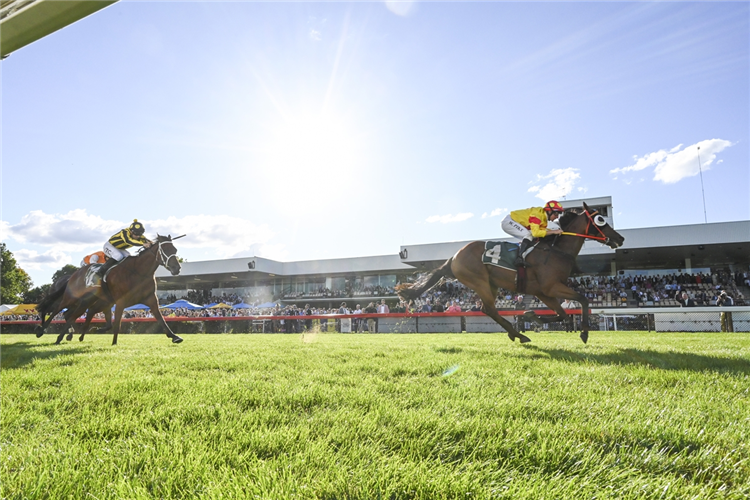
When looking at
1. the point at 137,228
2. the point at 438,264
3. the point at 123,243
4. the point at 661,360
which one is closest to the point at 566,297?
the point at 661,360

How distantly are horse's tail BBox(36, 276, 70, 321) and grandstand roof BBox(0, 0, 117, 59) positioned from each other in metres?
8.74

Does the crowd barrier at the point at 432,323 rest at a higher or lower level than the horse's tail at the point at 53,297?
lower

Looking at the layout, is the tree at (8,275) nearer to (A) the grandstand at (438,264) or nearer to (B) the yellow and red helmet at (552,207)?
(A) the grandstand at (438,264)

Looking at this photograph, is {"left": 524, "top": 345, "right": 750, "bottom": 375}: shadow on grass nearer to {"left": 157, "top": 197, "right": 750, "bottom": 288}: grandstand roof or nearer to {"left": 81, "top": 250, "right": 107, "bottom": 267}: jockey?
{"left": 81, "top": 250, "right": 107, "bottom": 267}: jockey

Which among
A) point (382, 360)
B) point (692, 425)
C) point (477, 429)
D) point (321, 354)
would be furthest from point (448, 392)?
point (321, 354)

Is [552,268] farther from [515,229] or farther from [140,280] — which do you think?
[140,280]

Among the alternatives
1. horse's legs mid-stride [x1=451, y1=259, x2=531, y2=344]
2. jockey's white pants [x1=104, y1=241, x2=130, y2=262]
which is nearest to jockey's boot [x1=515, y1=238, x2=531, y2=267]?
horse's legs mid-stride [x1=451, y1=259, x2=531, y2=344]

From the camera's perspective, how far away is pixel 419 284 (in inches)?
380

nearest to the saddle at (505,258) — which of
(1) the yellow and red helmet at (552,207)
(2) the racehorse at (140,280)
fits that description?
(1) the yellow and red helmet at (552,207)

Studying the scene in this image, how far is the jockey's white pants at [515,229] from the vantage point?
8.68 meters

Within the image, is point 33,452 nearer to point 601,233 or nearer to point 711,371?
point 711,371

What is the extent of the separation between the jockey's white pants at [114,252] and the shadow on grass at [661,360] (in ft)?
30.1

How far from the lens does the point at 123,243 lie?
9.92 meters

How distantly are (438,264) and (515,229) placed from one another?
32244 millimetres
